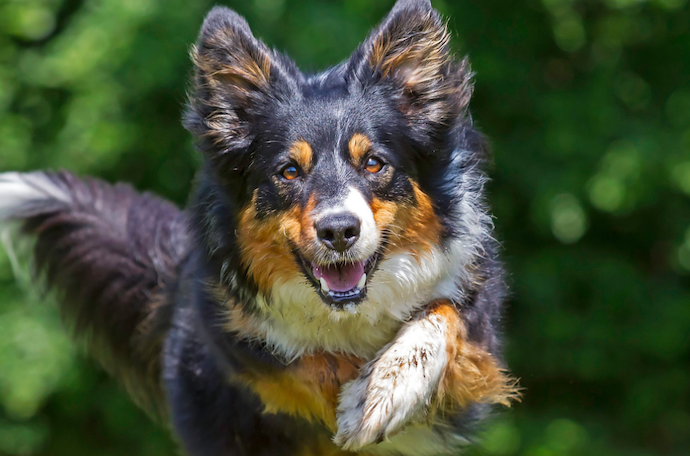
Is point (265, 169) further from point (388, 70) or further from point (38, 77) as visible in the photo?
point (38, 77)

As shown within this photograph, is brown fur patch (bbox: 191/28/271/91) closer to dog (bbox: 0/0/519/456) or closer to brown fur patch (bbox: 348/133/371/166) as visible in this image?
dog (bbox: 0/0/519/456)

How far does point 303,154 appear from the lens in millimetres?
3311

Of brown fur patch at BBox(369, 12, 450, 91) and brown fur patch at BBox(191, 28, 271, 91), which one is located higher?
brown fur patch at BBox(369, 12, 450, 91)

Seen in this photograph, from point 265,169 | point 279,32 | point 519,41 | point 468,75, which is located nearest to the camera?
point 265,169

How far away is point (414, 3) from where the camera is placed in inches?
137

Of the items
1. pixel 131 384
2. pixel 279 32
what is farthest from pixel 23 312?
pixel 279 32

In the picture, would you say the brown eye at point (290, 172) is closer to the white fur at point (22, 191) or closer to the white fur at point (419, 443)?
the white fur at point (419, 443)

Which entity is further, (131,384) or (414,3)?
→ (131,384)

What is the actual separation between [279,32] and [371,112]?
3355mm

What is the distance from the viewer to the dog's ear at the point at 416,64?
3.52 metres

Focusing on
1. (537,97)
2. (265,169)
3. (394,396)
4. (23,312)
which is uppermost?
(537,97)

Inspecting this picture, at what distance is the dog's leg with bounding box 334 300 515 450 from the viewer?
3156 millimetres

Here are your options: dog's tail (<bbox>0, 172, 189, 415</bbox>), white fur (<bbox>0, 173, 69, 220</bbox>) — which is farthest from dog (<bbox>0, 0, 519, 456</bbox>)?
white fur (<bbox>0, 173, 69, 220</bbox>)

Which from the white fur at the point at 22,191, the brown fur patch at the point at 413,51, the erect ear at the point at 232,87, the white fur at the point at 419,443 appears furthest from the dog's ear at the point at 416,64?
the white fur at the point at 22,191
